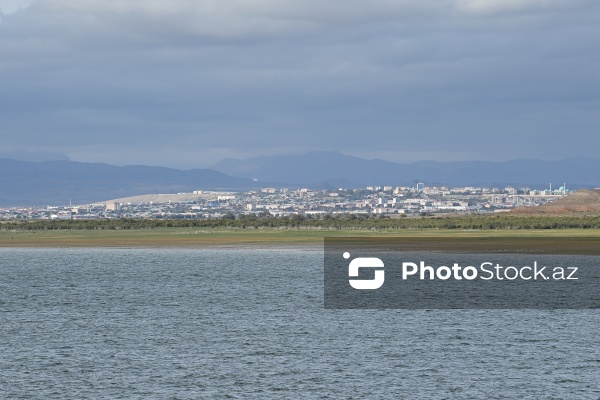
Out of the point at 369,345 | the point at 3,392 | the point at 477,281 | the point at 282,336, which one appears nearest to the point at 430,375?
the point at 369,345

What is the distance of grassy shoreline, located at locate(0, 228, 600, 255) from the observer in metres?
124

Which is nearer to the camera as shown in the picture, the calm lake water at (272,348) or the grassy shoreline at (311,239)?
the calm lake water at (272,348)

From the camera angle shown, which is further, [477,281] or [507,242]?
[507,242]

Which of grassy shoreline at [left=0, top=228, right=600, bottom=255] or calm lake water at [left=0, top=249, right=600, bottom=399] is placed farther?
grassy shoreline at [left=0, top=228, right=600, bottom=255]

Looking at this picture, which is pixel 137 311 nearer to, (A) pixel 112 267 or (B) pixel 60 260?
(A) pixel 112 267

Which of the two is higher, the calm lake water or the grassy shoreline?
the grassy shoreline

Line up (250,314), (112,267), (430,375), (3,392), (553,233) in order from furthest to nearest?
(553,233) → (112,267) → (250,314) → (430,375) → (3,392)

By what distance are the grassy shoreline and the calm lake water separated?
46845mm

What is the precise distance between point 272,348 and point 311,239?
331 ft

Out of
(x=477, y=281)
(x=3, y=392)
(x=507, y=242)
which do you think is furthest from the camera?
(x=507, y=242)

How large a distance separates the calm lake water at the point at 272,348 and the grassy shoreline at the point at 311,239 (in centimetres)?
Result: 4684

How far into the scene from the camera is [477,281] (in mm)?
89875

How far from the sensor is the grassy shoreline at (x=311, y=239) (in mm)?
123750

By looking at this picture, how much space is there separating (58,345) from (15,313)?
1542cm
